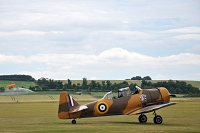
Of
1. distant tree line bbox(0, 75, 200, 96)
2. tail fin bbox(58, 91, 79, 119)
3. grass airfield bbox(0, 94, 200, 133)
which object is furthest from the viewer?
distant tree line bbox(0, 75, 200, 96)

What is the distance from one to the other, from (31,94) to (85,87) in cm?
1612

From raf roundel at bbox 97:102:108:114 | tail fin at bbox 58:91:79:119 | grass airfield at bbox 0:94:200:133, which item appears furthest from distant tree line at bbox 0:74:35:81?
raf roundel at bbox 97:102:108:114

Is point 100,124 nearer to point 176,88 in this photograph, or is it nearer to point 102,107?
point 102,107

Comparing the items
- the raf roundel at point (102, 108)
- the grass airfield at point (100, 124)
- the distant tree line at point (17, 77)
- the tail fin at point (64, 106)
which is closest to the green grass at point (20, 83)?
the distant tree line at point (17, 77)

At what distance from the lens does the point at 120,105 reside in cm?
2620

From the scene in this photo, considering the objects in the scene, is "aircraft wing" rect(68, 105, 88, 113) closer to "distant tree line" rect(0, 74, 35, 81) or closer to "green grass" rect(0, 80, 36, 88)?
"green grass" rect(0, 80, 36, 88)

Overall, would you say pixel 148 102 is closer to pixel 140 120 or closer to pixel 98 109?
pixel 140 120

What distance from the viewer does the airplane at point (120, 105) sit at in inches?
1003

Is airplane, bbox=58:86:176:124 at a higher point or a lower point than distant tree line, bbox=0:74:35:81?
lower

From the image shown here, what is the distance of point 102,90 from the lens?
104 m

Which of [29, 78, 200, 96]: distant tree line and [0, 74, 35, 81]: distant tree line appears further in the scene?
[0, 74, 35, 81]: distant tree line

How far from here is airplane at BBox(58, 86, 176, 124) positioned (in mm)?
25469

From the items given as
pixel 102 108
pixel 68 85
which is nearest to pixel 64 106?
pixel 102 108

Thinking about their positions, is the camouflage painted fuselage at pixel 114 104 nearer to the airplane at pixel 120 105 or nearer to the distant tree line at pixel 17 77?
the airplane at pixel 120 105
